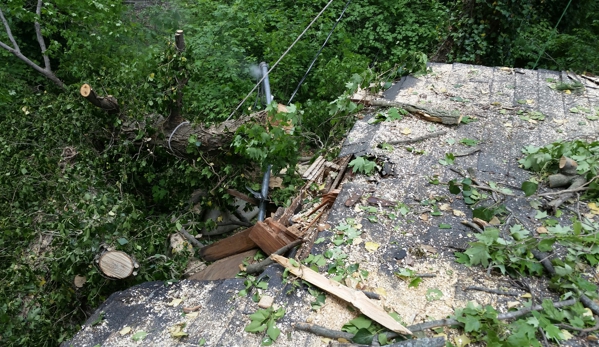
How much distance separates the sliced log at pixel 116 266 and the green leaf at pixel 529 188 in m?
2.81

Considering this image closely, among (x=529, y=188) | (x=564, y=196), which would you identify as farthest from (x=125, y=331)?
(x=564, y=196)

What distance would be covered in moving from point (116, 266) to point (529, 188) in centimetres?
297

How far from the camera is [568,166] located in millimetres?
3123

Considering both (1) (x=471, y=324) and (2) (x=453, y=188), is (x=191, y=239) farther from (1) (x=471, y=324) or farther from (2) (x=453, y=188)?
(1) (x=471, y=324)

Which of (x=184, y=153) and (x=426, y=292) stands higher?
(x=426, y=292)

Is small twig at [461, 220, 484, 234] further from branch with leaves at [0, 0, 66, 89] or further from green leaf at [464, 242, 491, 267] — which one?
branch with leaves at [0, 0, 66, 89]

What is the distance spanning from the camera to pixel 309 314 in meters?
2.30

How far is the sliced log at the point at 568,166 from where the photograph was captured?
311 centimetres

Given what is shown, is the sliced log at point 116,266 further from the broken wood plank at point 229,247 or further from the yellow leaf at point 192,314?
the yellow leaf at point 192,314

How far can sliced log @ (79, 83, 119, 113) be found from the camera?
15.1 ft

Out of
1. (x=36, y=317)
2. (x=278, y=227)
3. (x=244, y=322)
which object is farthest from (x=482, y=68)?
(x=36, y=317)

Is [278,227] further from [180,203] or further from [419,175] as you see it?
[180,203]

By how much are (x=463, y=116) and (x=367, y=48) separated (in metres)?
5.78

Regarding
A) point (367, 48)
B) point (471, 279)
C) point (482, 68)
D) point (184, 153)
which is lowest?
point (367, 48)
